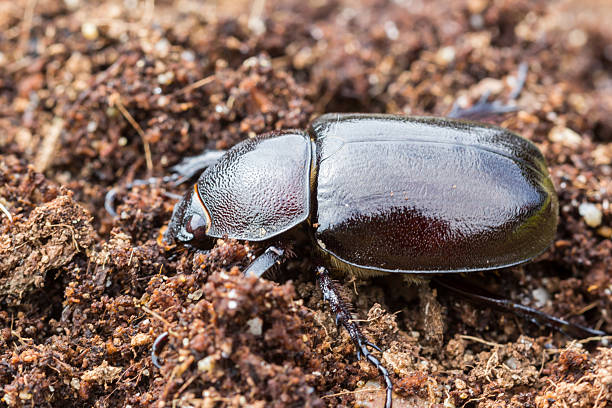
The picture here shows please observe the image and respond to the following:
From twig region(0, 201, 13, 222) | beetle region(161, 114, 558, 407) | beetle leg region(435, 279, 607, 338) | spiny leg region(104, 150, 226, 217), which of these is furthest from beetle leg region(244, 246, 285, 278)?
twig region(0, 201, 13, 222)

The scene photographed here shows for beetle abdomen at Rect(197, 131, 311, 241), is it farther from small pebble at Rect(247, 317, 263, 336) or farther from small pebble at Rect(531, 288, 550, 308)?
small pebble at Rect(531, 288, 550, 308)

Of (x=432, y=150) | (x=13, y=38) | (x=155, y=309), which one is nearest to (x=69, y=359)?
(x=155, y=309)

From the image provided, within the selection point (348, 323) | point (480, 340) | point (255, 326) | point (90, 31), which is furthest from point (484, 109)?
point (90, 31)

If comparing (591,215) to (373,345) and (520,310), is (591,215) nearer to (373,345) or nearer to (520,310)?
(520,310)

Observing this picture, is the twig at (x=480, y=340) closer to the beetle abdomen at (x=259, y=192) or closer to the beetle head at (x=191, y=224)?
the beetle abdomen at (x=259, y=192)

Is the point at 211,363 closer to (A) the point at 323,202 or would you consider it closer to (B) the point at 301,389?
(B) the point at 301,389

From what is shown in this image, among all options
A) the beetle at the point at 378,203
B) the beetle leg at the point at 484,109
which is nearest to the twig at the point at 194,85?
the beetle at the point at 378,203
